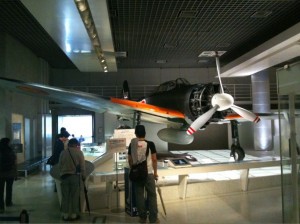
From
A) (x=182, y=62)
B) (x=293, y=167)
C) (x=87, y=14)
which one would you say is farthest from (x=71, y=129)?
(x=293, y=167)

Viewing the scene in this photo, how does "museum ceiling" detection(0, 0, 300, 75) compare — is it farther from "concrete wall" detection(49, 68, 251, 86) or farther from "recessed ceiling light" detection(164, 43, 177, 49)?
"concrete wall" detection(49, 68, 251, 86)

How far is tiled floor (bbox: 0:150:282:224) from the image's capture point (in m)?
4.46

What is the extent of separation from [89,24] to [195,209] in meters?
4.14

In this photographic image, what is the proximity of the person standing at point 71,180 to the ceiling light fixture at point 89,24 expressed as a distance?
2482 millimetres

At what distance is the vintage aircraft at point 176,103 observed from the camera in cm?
559

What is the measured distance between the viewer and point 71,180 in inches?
177

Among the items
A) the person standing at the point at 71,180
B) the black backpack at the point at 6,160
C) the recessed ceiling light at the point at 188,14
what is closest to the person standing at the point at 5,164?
the black backpack at the point at 6,160

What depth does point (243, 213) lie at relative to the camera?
15.5 ft

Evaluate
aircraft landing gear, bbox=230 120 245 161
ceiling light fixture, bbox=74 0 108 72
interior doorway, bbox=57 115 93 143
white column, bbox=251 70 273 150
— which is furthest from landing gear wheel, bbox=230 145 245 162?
interior doorway, bbox=57 115 93 143

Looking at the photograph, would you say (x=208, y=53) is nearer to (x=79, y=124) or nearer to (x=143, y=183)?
(x=79, y=124)

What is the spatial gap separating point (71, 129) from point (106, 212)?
9.51 meters

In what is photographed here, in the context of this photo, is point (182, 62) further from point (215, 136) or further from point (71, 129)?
point (71, 129)

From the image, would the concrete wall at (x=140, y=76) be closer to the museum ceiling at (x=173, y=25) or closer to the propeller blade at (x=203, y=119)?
the museum ceiling at (x=173, y=25)

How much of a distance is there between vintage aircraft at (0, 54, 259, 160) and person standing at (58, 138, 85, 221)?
1.48 m
